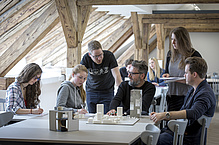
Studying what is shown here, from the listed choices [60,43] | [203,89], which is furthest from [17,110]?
[60,43]

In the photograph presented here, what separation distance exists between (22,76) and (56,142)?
56.8 inches

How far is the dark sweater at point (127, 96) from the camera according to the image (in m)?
3.81

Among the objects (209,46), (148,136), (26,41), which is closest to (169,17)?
(26,41)

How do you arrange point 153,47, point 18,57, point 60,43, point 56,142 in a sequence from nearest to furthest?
point 56,142 → point 18,57 → point 60,43 → point 153,47

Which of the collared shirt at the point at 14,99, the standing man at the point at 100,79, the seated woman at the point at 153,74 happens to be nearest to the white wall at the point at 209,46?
the seated woman at the point at 153,74

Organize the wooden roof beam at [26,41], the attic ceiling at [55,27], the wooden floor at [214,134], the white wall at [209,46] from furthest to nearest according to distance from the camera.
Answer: the white wall at [209,46]
the attic ceiling at [55,27]
the wooden roof beam at [26,41]
the wooden floor at [214,134]

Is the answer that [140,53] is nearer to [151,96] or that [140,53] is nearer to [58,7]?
[58,7]

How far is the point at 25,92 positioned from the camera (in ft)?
12.4

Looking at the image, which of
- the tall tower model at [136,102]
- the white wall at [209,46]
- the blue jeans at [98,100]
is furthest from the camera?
the white wall at [209,46]

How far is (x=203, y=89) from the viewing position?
3098 mm

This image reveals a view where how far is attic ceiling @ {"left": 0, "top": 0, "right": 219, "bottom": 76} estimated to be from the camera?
274 inches

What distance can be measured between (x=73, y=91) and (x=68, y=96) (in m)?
0.08

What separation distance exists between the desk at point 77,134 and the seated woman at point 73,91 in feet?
2.25

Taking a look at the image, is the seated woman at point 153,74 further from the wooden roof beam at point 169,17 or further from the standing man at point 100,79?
the wooden roof beam at point 169,17
